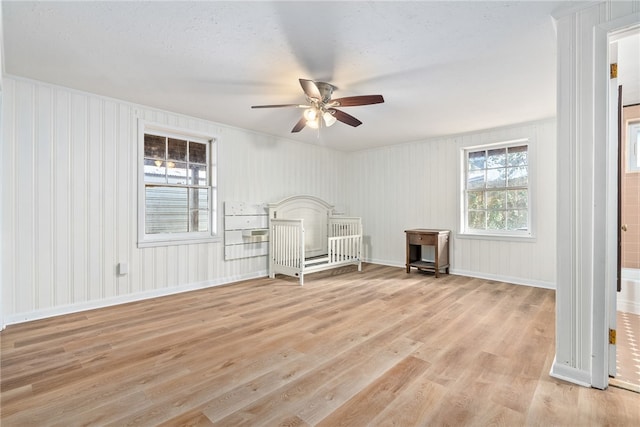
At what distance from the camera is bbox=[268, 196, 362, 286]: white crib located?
4.40 m

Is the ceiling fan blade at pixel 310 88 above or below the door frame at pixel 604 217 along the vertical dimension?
above

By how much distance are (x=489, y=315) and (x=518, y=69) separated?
7.65 feet

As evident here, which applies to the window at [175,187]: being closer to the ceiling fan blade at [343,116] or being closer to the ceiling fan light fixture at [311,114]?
the ceiling fan light fixture at [311,114]

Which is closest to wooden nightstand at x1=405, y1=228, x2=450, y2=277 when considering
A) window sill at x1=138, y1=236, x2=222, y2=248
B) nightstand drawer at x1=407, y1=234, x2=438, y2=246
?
nightstand drawer at x1=407, y1=234, x2=438, y2=246

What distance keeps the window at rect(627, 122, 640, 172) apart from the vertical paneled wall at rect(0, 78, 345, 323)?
17.3 feet

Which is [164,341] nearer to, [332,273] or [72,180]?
[72,180]

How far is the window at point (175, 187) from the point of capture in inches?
145

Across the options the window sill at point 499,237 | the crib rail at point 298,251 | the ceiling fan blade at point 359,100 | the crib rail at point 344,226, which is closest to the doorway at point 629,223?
the window sill at point 499,237

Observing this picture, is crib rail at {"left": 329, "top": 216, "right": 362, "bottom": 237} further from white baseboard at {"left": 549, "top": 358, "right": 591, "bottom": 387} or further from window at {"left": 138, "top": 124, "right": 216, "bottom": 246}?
white baseboard at {"left": 549, "top": 358, "right": 591, "bottom": 387}

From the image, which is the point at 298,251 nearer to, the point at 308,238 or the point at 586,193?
the point at 308,238

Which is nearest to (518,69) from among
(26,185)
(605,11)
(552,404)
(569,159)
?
(605,11)

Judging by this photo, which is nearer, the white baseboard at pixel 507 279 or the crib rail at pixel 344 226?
the white baseboard at pixel 507 279

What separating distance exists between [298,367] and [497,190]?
415cm

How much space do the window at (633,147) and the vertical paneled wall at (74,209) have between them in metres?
5.28
